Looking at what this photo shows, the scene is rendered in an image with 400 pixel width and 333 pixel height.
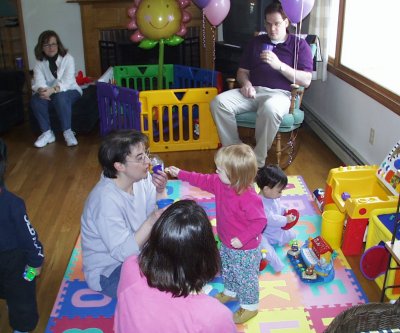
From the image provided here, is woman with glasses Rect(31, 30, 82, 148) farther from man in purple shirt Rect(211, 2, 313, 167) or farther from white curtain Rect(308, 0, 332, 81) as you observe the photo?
white curtain Rect(308, 0, 332, 81)

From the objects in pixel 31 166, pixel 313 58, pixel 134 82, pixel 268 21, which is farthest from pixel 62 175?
pixel 313 58

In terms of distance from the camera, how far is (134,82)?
4516 mm

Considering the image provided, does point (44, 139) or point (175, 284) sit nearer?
point (175, 284)

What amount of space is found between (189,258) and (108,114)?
2988 mm

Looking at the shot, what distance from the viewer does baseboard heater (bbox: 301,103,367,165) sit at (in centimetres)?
335

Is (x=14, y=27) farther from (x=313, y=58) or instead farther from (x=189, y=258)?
(x=189, y=258)

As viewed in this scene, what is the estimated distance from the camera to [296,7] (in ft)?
9.79

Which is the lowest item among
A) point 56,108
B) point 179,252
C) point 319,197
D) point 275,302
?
point 275,302

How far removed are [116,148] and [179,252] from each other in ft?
2.51

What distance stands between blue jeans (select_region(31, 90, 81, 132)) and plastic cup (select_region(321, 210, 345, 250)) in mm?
2388

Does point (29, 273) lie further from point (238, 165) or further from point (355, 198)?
point (355, 198)

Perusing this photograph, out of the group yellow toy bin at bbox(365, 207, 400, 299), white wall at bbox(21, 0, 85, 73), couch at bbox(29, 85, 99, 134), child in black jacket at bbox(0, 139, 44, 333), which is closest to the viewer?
child in black jacket at bbox(0, 139, 44, 333)

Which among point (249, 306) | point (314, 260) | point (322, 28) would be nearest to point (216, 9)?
point (322, 28)

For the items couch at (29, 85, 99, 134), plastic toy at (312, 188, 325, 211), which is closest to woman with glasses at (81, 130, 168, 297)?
plastic toy at (312, 188, 325, 211)
